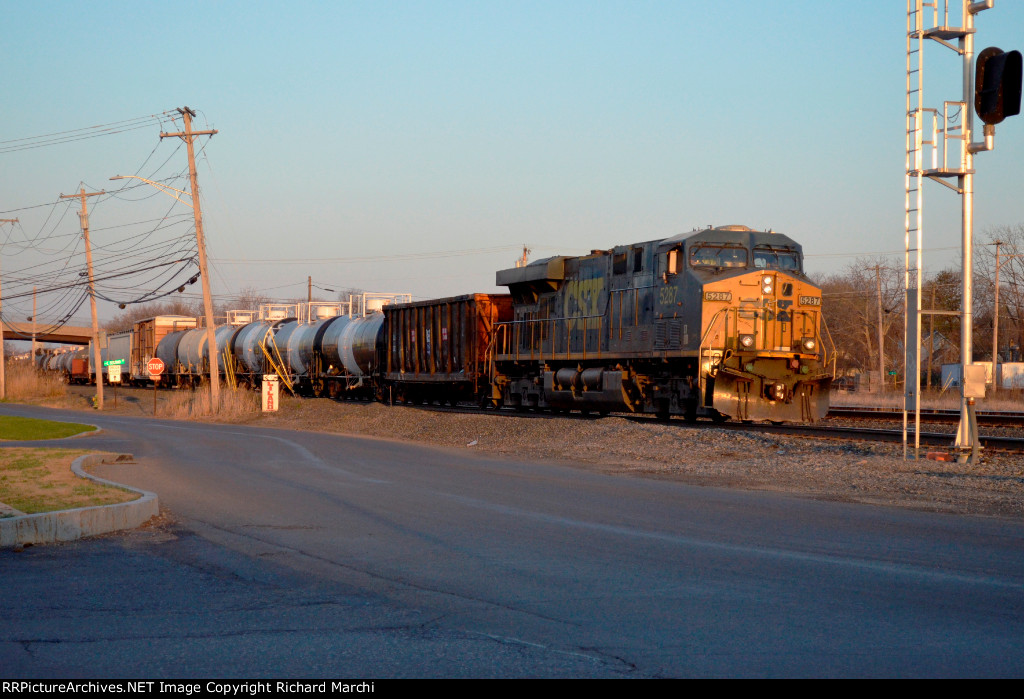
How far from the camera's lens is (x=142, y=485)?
44.5 feet

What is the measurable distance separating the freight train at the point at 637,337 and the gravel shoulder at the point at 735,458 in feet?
4.61

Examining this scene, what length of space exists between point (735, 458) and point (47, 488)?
10.9 metres

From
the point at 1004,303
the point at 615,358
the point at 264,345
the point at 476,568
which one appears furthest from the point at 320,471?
the point at 1004,303

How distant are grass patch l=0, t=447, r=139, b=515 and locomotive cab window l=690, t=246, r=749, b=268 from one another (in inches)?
515

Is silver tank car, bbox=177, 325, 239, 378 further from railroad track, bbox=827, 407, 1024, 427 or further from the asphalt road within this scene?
the asphalt road

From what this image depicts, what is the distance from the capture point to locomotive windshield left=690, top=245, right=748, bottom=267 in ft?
71.2

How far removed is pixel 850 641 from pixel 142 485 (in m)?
10.7

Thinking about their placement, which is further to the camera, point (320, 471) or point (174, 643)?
point (320, 471)

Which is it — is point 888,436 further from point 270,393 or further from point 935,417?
point 270,393

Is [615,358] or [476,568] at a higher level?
[615,358]

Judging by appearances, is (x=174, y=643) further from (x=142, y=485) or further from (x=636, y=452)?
(x=636, y=452)

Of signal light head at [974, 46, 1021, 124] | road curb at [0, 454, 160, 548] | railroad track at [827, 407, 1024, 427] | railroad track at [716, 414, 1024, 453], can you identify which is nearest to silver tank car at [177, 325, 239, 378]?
railroad track at [827, 407, 1024, 427]

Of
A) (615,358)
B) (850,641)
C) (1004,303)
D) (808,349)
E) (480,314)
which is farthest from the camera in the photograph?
(1004,303)

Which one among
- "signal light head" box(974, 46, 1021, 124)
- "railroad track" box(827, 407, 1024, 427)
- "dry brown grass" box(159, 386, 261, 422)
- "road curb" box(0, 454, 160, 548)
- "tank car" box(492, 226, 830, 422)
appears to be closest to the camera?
"road curb" box(0, 454, 160, 548)
